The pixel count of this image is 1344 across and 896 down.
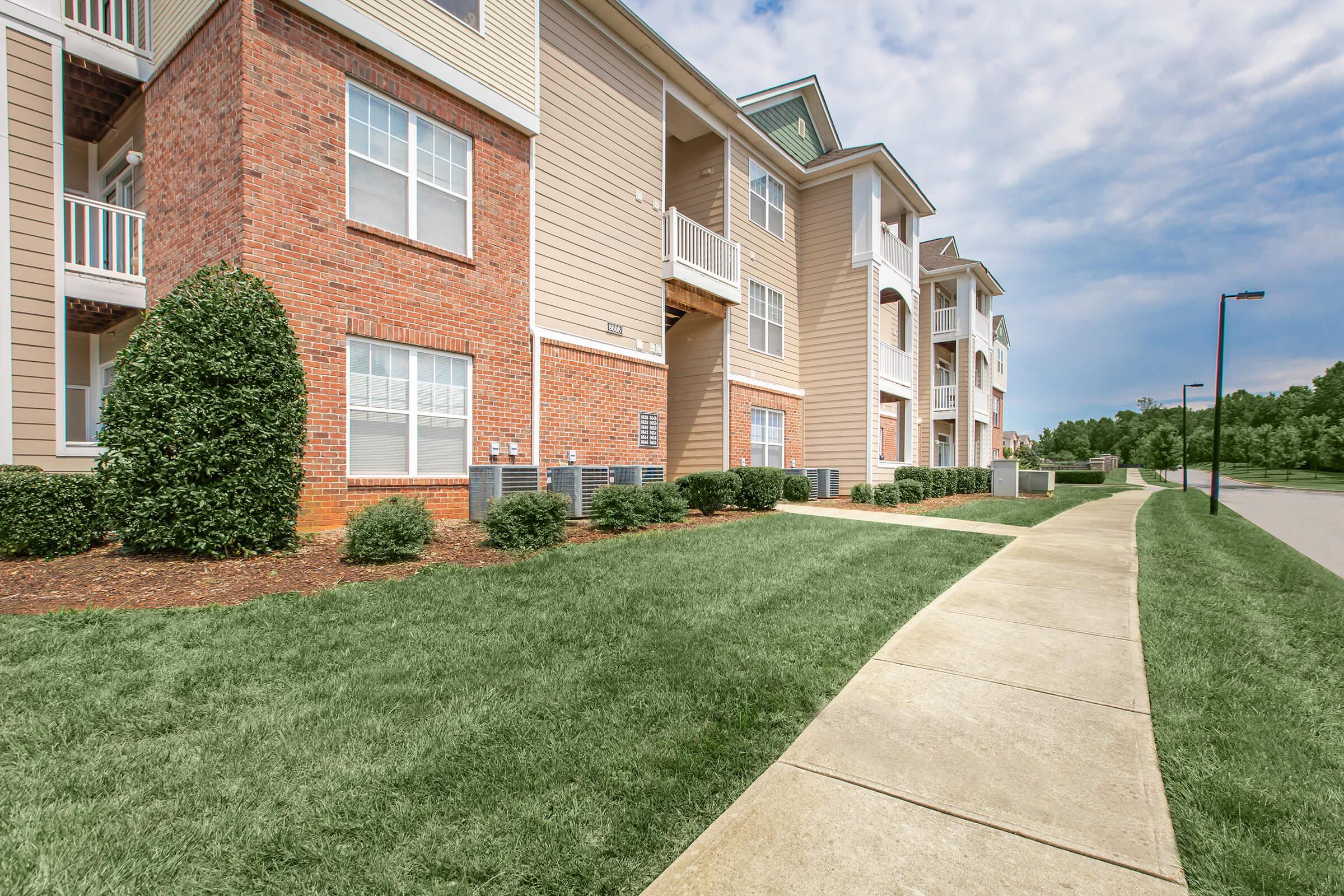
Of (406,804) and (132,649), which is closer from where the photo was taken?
(406,804)

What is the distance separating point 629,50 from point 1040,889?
14.5 m

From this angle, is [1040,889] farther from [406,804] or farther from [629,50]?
[629,50]

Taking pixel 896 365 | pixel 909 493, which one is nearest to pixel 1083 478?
pixel 896 365

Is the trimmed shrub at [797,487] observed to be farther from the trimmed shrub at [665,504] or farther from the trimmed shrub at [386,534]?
the trimmed shrub at [386,534]

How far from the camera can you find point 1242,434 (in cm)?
6166

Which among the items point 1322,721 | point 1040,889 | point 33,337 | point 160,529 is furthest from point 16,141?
point 1322,721

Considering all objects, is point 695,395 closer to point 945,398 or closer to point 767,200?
point 767,200

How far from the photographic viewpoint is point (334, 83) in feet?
26.7

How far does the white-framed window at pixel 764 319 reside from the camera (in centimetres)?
1656

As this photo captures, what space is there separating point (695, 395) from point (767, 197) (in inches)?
249

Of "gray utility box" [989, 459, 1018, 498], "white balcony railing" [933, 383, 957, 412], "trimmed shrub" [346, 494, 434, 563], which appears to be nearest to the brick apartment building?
"trimmed shrub" [346, 494, 434, 563]

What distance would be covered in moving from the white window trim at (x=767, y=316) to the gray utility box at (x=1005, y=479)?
871cm

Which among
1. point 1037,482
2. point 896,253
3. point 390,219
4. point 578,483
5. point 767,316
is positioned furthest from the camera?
point 1037,482

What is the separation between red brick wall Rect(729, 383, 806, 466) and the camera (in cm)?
1534
